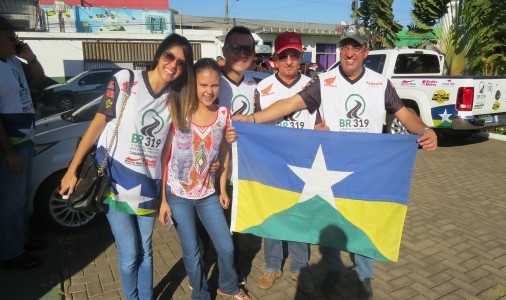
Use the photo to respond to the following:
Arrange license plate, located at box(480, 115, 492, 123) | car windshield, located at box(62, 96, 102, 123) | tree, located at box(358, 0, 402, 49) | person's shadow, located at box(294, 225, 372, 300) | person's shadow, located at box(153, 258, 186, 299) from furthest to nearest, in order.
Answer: tree, located at box(358, 0, 402, 49) → license plate, located at box(480, 115, 492, 123) → car windshield, located at box(62, 96, 102, 123) → person's shadow, located at box(153, 258, 186, 299) → person's shadow, located at box(294, 225, 372, 300)

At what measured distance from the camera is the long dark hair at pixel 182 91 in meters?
2.54

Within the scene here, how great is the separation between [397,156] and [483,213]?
10.2 feet

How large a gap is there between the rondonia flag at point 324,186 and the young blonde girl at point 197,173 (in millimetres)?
234

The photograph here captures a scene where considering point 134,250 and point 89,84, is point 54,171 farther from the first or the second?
point 89,84

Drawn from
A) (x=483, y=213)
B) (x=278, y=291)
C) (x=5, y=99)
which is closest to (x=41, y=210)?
(x=5, y=99)

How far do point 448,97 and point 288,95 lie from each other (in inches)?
232

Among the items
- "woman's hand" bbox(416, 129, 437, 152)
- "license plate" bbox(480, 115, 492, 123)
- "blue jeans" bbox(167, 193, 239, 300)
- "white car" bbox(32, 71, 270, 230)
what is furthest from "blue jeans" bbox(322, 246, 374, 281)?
"license plate" bbox(480, 115, 492, 123)

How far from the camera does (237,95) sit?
3090mm

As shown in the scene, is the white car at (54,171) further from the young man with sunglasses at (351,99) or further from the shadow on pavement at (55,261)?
the young man with sunglasses at (351,99)

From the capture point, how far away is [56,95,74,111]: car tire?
15703 mm

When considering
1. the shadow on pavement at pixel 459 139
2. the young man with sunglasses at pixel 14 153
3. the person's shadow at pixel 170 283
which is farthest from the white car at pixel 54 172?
the shadow on pavement at pixel 459 139

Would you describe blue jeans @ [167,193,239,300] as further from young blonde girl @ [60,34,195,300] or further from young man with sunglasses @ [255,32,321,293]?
young man with sunglasses @ [255,32,321,293]

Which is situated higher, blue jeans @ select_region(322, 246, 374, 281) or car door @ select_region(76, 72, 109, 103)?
car door @ select_region(76, 72, 109, 103)

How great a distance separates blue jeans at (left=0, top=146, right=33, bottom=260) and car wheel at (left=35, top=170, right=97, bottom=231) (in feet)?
1.53
